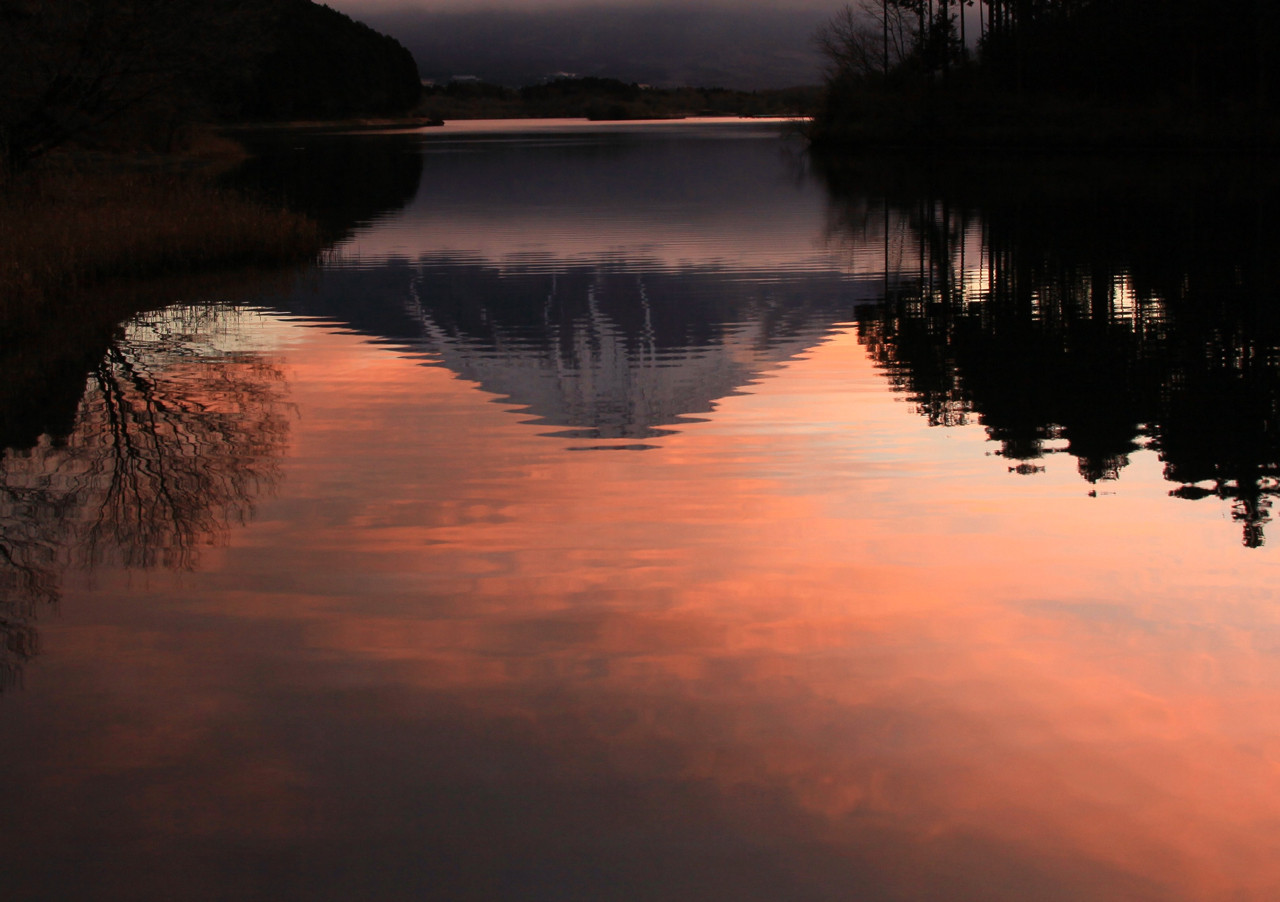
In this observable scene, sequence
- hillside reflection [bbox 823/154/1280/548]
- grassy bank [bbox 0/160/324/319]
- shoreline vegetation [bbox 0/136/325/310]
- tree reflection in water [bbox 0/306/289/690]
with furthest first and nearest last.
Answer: grassy bank [bbox 0/160/324/319]
shoreline vegetation [bbox 0/136/325/310]
hillside reflection [bbox 823/154/1280/548]
tree reflection in water [bbox 0/306/289/690]

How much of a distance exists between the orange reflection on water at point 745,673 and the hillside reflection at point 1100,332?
2.36 ft

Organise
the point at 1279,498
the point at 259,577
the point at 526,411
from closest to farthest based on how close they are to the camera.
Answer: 1. the point at 259,577
2. the point at 1279,498
3. the point at 526,411

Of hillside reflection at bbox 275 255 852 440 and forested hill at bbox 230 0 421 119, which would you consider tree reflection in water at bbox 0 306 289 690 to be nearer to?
hillside reflection at bbox 275 255 852 440

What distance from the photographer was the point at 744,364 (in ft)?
45.5

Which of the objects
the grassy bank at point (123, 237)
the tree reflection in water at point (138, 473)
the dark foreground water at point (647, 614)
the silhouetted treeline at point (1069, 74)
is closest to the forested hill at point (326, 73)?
the silhouetted treeline at point (1069, 74)

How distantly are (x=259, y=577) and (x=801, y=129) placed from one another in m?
81.1

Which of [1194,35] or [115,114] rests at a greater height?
[1194,35]

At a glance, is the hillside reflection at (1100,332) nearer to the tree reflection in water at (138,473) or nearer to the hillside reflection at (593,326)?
the hillside reflection at (593,326)

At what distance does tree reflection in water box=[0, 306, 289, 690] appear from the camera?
771 cm

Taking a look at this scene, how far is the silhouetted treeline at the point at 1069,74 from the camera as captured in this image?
60.3 metres

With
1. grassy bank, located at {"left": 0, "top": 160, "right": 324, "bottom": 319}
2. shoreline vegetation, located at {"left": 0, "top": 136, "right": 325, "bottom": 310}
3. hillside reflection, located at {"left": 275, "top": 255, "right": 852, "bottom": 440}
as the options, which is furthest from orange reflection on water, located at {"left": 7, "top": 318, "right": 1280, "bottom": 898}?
grassy bank, located at {"left": 0, "top": 160, "right": 324, "bottom": 319}

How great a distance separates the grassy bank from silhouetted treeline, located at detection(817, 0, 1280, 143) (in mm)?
42868

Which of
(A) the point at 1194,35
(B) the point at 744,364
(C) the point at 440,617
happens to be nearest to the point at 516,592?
(C) the point at 440,617

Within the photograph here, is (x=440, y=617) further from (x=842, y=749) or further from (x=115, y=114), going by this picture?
(x=115, y=114)
